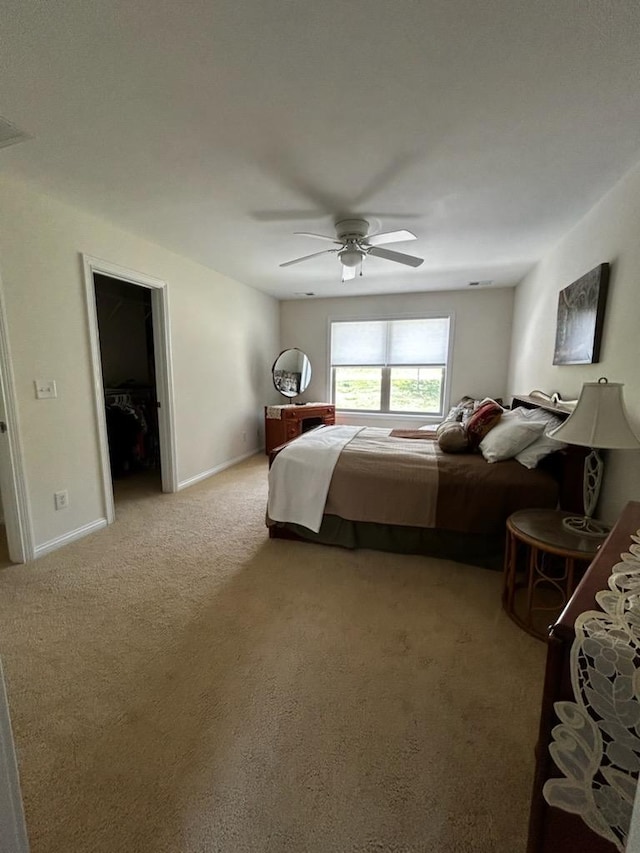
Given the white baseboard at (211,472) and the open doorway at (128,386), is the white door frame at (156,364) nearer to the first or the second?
the white baseboard at (211,472)

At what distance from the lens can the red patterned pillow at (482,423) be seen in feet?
8.65

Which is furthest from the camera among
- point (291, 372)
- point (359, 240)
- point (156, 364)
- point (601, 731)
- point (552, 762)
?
point (291, 372)

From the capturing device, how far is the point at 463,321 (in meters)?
4.94

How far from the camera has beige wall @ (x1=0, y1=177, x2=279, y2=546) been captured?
88.5 inches

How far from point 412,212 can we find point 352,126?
1063 mm

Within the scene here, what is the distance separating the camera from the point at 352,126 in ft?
5.43

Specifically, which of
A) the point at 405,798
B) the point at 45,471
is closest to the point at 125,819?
the point at 405,798

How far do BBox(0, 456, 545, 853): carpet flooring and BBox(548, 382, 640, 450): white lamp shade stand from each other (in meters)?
0.99

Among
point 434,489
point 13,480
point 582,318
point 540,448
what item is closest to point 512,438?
point 540,448

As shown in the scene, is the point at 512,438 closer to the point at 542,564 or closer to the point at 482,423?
the point at 482,423

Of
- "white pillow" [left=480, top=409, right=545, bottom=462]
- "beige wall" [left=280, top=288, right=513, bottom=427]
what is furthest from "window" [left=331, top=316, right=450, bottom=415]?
"white pillow" [left=480, top=409, right=545, bottom=462]

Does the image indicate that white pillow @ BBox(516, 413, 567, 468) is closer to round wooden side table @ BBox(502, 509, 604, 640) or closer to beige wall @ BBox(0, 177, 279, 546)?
round wooden side table @ BBox(502, 509, 604, 640)

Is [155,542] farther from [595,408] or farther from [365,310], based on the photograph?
[365,310]

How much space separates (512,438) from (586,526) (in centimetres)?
74
